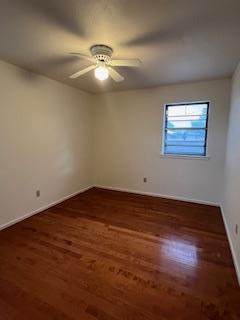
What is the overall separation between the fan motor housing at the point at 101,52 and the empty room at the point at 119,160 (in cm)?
2

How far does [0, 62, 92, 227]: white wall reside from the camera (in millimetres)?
2762

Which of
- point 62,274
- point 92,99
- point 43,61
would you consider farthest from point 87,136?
point 62,274

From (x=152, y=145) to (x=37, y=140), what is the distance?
2298mm

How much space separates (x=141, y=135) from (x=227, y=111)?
169 centimetres

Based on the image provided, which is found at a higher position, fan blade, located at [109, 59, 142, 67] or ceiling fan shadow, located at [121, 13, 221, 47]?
ceiling fan shadow, located at [121, 13, 221, 47]

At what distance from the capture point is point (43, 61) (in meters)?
2.63

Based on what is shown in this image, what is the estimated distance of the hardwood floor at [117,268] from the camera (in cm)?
154

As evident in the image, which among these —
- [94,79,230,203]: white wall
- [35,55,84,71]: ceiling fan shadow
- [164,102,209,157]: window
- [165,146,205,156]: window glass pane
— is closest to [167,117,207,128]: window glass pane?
[164,102,209,157]: window

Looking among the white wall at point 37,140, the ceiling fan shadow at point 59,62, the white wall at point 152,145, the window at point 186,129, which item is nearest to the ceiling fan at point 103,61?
the ceiling fan shadow at point 59,62

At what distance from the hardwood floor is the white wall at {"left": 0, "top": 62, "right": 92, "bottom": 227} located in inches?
18.3

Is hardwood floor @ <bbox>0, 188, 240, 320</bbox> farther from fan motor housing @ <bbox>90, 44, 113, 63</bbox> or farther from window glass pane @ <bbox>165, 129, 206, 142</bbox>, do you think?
fan motor housing @ <bbox>90, 44, 113, 63</bbox>

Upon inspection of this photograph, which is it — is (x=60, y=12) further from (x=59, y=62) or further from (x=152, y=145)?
(x=152, y=145)

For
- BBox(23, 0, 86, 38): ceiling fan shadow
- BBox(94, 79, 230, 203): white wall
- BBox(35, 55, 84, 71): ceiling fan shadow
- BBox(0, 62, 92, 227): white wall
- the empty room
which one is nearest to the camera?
BBox(23, 0, 86, 38): ceiling fan shadow

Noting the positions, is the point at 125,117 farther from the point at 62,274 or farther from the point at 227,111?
the point at 62,274
